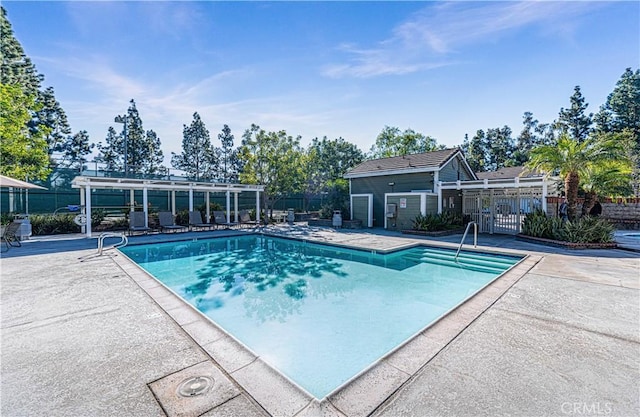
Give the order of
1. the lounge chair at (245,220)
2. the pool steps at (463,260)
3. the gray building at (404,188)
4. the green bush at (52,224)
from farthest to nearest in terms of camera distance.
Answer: the lounge chair at (245,220) → the gray building at (404,188) → the green bush at (52,224) → the pool steps at (463,260)

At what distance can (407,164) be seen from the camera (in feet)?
53.4

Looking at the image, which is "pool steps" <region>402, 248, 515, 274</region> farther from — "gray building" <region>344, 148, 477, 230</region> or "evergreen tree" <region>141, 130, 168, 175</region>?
"evergreen tree" <region>141, 130, 168, 175</region>

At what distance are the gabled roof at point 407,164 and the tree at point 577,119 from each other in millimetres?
26748

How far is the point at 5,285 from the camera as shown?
521cm

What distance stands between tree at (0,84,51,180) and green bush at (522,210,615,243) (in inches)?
834

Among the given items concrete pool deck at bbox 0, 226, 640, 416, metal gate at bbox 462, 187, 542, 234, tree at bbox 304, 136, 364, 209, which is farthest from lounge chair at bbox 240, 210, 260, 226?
metal gate at bbox 462, 187, 542, 234

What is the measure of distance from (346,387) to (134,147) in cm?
3710

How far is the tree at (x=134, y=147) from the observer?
3170 centimetres

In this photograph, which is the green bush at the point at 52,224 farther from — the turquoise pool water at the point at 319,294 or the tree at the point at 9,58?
the tree at the point at 9,58

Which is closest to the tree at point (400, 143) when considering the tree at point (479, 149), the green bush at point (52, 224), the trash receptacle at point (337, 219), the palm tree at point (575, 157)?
the tree at point (479, 149)

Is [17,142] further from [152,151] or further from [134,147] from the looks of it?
[152,151]

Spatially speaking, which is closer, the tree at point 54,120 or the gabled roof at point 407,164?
the gabled roof at point 407,164

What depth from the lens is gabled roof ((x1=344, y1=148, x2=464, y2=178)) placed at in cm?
1473

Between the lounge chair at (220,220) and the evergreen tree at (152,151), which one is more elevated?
the evergreen tree at (152,151)
